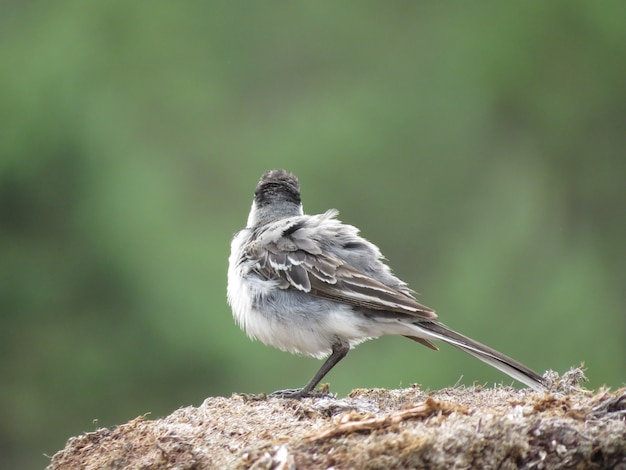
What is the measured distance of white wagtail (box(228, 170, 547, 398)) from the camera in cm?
665

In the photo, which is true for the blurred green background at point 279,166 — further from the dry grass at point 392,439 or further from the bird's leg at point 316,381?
the dry grass at point 392,439

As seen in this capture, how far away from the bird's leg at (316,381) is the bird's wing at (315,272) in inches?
15.8

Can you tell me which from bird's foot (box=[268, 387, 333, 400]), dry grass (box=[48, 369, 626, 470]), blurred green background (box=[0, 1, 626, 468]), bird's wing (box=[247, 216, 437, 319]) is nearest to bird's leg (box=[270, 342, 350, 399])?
bird's foot (box=[268, 387, 333, 400])

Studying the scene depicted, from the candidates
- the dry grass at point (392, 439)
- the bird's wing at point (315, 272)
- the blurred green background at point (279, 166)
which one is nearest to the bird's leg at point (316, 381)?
the bird's wing at point (315, 272)

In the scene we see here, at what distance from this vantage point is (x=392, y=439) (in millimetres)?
4375

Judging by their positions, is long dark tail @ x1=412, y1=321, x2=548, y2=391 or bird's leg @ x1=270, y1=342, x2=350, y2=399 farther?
bird's leg @ x1=270, y1=342, x2=350, y2=399

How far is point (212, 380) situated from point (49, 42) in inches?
271

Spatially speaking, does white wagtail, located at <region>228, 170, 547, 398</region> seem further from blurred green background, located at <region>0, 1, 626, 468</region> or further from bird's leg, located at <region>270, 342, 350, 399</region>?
blurred green background, located at <region>0, 1, 626, 468</region>

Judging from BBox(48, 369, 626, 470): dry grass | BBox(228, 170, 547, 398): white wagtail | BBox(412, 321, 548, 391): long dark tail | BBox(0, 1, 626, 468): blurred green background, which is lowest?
BBox(48, 369, 626, 470): dry grass

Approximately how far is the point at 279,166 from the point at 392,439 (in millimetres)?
12796

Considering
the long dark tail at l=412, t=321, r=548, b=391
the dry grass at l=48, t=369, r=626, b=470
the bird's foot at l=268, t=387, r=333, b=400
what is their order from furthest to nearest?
1. the bird's foot at l=268, t=387, r=333, b=400
2. the long dark tail at l=412, t=321, r=548, b=391
3. the dry grass at l=48, t=369, r=626, b=470

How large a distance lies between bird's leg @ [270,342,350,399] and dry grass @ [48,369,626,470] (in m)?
1.31

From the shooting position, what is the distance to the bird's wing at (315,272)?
661cm

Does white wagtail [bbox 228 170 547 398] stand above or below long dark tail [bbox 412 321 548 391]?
above
